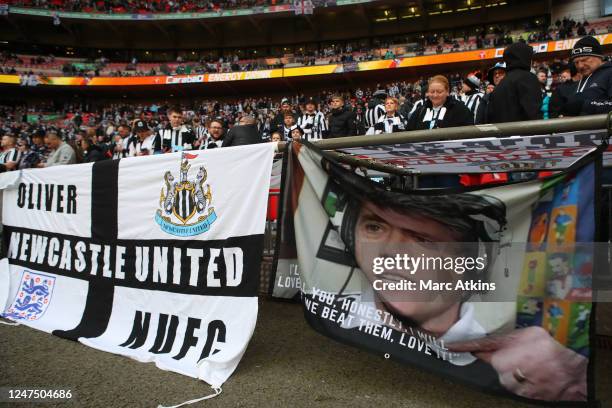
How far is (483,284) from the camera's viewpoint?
2215 millimetres

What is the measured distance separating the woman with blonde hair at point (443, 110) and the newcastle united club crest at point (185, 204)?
2089mm

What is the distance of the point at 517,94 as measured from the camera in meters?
3.62

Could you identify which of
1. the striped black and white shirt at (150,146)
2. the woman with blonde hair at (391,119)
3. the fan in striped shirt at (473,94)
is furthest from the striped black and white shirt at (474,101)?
the striped black and white shirt at (150,146)

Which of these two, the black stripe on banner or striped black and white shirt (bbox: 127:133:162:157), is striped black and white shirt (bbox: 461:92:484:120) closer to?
the black stripe on banner

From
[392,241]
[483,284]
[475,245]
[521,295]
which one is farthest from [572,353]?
[392,241]

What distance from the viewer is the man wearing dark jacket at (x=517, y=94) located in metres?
3.57

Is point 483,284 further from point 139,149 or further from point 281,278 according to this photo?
point 139,149

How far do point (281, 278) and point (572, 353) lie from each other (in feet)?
8.11

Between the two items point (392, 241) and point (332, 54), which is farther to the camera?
point (332, 54)

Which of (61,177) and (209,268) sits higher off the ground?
(61,177)

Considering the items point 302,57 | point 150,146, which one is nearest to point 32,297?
point 150,146

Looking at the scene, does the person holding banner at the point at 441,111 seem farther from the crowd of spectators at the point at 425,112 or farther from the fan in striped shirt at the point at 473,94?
the fan in striped shirt at the point at 473,94

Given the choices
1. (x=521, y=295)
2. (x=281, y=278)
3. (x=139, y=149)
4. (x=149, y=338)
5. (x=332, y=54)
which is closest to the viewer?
(x=521, y=295)

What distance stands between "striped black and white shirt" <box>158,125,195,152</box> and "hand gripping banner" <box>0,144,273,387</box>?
2.43 m
